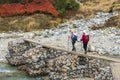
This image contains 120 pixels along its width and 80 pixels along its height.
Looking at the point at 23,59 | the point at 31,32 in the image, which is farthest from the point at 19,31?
the point at 23,59

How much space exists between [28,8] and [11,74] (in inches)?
833

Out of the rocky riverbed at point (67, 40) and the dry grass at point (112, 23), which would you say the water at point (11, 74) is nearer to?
the rocky riverbed at point (67, 40)

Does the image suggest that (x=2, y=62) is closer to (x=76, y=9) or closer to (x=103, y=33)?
(x=103, y=33)

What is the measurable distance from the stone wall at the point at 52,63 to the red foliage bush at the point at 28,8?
45.7ft

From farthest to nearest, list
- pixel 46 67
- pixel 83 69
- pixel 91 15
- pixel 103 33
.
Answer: pixel 91 15 < pixel 103 33 < pixel 46 67 < pixel 83 69

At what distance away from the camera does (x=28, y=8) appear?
189 ft

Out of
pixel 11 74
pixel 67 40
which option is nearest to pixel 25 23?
pixel 67 40

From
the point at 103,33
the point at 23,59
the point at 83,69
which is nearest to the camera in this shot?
the point at 83,69

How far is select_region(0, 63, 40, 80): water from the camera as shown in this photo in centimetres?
3677

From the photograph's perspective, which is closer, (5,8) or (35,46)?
(35,46)

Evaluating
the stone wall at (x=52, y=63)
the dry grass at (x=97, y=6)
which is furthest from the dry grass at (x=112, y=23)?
the stone wall at (x=52, y=63)

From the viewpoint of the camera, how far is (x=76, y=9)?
59062mm

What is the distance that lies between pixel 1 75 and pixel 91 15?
2277 cm

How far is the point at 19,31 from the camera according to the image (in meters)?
54.0
